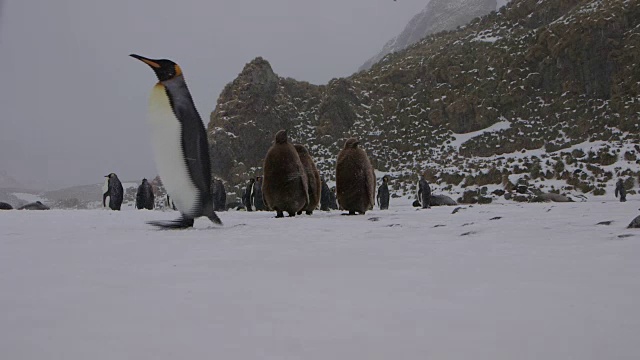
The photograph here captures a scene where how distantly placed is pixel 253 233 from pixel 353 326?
89.3 inches

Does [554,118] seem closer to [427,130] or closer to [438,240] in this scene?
[427,130]

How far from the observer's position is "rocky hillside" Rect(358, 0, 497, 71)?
71688mm

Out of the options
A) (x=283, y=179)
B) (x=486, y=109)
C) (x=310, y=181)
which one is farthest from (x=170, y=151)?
(x=486, y=109)

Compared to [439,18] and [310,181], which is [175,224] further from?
[439,18]

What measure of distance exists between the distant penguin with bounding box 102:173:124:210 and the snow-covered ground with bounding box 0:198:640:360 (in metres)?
9.52

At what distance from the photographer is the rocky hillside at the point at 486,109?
71.3 ft

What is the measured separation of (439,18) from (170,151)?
3239 inches

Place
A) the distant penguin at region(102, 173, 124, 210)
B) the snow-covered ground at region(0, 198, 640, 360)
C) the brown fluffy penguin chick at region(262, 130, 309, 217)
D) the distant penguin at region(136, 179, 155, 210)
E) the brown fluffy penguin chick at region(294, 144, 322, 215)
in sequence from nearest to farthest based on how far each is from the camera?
the snow-covered ground at region(0, 198, 640, 360) → the brown fluffy penguin chick at region(262, 130, 309, 217) → the brown fluffy penguin chick at region(294, 144, 322, 215) → the distant penguin at region(102, 173, 124, 210) → the distant penguin at region(136, 179, 155, 210)

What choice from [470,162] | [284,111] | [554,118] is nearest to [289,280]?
[470,162]

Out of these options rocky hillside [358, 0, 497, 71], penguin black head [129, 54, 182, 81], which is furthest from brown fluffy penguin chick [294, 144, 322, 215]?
rocky hillside [358, 0, 497, 71]

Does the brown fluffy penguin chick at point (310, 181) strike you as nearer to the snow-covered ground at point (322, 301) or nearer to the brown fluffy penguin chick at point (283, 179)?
the brown fluffy penguin chick at point (283, 179)

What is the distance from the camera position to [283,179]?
234 inches

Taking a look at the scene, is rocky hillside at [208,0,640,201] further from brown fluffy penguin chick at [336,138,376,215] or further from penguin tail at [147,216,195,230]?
penguin tail at [147,216,195,230]

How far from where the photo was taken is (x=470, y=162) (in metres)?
24.5
